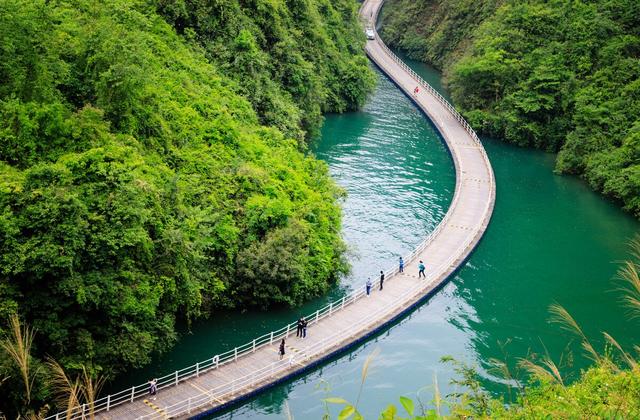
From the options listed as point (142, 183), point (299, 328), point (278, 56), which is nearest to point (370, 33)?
Result: point (278, 56)

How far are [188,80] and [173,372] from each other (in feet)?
63.4

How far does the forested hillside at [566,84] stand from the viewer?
182 ft

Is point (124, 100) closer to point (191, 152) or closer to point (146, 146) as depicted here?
point (146, 146)

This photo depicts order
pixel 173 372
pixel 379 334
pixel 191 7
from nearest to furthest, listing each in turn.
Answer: pixel 173 372, pixel 379 334, pixel 191 7

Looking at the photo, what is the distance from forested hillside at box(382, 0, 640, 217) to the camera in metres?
55.6

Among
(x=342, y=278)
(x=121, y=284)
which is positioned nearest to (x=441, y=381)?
(x=342, y=278)

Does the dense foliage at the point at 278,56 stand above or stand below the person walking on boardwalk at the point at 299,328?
above

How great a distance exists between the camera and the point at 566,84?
62688mm

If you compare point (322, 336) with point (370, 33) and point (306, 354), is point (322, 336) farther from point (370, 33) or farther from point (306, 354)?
point (370, 33)

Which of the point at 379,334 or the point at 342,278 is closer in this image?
the point at 379,334

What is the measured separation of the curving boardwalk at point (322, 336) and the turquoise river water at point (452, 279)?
2.14 ft

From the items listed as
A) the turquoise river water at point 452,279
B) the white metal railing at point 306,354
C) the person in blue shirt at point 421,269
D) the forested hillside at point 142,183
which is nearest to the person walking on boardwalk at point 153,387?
the white metal railing at point 306,354

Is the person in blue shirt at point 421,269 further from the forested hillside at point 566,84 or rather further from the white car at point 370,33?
the white car at point 370,33

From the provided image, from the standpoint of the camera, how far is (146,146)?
33844 millimetres
